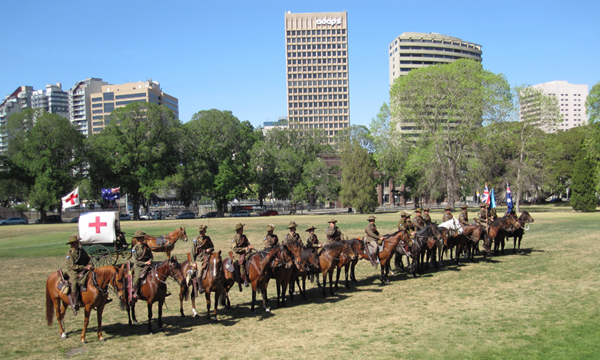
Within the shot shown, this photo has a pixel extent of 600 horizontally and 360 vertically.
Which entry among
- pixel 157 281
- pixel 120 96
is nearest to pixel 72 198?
pixel 157 281

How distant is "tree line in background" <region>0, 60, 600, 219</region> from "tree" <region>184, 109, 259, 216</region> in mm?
158

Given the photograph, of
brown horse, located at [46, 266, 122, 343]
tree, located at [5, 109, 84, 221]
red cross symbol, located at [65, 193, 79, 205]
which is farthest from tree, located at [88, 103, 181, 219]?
brown horse, located at [46, 266, 122, 343]

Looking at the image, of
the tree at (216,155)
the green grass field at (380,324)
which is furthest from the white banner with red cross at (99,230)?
the tree at (216,155)

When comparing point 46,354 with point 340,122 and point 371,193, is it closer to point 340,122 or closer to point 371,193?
point 371,193

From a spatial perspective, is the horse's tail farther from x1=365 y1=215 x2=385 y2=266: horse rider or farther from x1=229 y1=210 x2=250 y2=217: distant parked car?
x1=229 y1=210 x2=250 y2=217: distant parked car

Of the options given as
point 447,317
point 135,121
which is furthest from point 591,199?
point 135,121

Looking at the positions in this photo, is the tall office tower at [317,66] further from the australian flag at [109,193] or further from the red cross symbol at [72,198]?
the red cross symbol at [72,198]

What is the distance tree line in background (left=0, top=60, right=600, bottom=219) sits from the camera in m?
49.6

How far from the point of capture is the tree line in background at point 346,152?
49.6m

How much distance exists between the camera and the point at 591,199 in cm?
4788

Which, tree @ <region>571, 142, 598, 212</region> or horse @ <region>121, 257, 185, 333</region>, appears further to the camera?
tree @ <region>571, 142, 598, 212</region>

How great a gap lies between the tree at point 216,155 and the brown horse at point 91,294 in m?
48.2

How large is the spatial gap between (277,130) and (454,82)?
30950mm

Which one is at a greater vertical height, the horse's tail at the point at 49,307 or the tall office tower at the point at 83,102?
the tall office tower at the point at 83,102
